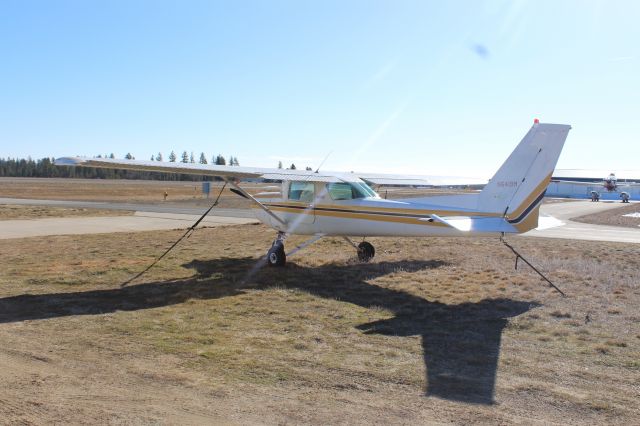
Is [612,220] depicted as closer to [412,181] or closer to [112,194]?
[412,181]

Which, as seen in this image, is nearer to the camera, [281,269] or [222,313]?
[222,313]

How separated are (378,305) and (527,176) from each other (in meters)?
3.81

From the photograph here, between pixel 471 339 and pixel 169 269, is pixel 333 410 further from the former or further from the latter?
pixel 169 269

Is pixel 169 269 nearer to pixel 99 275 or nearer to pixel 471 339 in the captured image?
pixel 99 275

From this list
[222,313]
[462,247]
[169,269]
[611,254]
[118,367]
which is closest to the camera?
[118,367]

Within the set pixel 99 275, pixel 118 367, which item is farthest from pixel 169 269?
pixel 118 367

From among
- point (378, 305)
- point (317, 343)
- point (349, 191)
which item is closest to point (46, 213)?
point (349, 191)

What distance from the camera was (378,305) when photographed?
28.3ft

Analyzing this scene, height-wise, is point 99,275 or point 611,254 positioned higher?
point 611,254

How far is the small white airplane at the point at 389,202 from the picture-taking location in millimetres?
9594

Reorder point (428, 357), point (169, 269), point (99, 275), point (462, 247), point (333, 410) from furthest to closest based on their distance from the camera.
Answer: point (462, 247) → point (169, 269) → point (99, 275) → point (428, 357) → point (333, 410)

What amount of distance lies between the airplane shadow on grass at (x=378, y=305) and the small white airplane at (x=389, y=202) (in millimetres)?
1103

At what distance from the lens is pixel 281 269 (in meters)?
12.1

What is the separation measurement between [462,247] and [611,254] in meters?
Answer: 3.94
